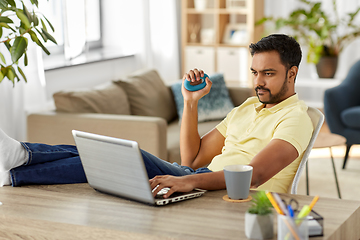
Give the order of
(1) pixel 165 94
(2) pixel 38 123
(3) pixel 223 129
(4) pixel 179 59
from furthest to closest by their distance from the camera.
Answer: (4) pixel 179 59
(1) pixel 165 94
(2) pixel 38 123
(3) pixel 223 129

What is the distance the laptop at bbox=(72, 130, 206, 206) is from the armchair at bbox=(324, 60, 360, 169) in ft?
9.11

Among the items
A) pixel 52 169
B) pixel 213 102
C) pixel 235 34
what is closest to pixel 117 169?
pixel 52 169

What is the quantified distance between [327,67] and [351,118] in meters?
1.31

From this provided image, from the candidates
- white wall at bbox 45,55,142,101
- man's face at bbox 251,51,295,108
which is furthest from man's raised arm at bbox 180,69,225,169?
white wall at bbox 45,55,142,101

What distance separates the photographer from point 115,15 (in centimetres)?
471

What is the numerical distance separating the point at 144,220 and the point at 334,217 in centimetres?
46

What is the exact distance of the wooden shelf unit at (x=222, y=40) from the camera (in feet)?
17.4

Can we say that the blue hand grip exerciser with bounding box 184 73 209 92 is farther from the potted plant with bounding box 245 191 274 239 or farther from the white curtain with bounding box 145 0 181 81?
the white curtain with bounding box 145 0 181 81

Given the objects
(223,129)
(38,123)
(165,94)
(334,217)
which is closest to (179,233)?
(334,217)

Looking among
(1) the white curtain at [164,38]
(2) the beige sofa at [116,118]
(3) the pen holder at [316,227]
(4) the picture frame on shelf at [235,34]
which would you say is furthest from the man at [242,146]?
(4) the picture frame on shelf at [235,34]

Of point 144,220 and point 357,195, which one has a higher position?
point 144,220

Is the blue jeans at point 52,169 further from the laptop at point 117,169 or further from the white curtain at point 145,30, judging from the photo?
the white curtain at point 145,30

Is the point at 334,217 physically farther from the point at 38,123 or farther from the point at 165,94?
the point at 165,94

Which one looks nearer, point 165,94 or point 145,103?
point 145,103
